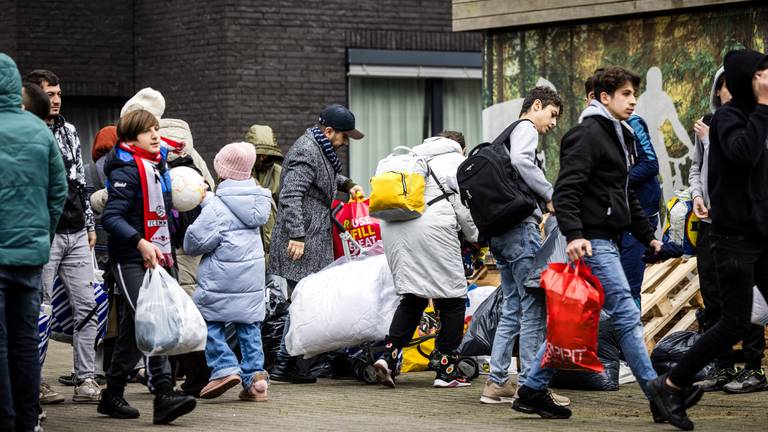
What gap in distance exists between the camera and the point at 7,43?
58.6 ft

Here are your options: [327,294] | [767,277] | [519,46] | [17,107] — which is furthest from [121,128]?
[519,46]

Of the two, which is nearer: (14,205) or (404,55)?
(14,205)

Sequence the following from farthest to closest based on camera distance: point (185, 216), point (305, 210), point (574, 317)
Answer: point (305, 210) < point (185, 216) < point (574, 317)

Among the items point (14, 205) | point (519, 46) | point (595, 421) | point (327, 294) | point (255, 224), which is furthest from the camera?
point (519, 46)

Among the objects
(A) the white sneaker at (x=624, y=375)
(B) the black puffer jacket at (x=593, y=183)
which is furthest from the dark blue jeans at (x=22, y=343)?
(A) the white sneaker at (x=624, y=375)

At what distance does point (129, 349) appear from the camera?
27.2 feet

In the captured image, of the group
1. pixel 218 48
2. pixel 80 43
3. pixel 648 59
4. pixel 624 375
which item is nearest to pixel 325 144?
pixel 624 375

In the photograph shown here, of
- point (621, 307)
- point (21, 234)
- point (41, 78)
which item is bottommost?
point (621, 307)

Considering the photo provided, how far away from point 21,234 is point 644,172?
462 cm

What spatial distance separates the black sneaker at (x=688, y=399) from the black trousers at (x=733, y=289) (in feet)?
0.34

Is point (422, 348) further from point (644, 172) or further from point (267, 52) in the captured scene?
point (267, 52)

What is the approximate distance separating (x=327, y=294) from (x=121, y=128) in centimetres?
255

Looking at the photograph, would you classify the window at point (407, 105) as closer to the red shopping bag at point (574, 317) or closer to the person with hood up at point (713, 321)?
the person with hood up at point (713, 321)

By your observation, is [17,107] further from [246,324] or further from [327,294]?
[327,294]
